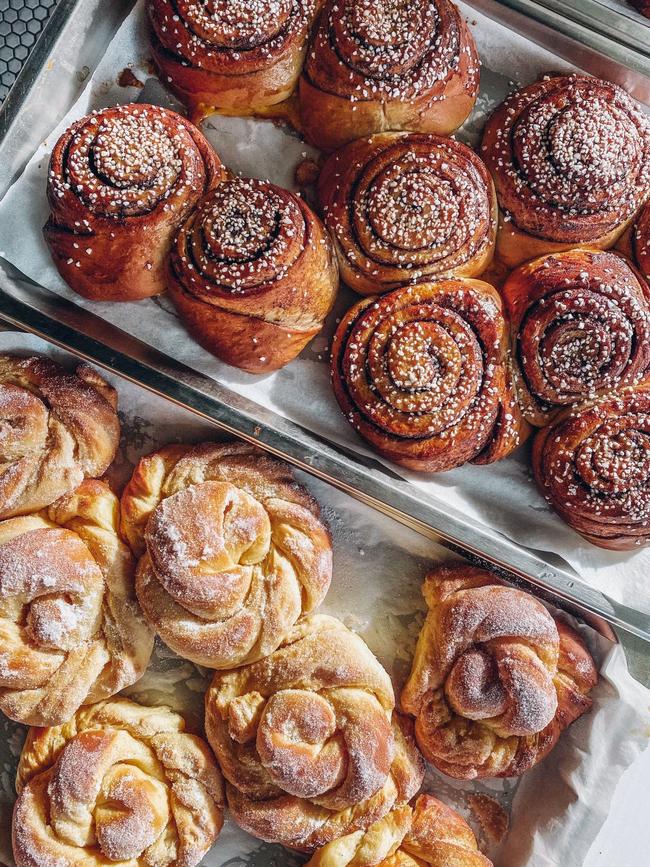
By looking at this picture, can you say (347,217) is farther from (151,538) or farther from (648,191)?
(151,538)

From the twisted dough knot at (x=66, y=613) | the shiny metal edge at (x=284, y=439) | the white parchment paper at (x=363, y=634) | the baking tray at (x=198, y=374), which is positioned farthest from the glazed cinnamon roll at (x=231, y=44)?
the twisted dough knot at (x=66, y=613)

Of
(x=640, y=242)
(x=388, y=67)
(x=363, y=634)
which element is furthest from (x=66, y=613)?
(x=640, y=242)

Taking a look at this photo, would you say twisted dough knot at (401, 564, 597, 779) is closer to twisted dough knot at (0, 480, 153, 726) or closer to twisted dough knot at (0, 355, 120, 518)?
twisted dough knot at (0, 480, 153, 726)

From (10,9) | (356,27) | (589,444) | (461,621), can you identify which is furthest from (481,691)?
(10,9)

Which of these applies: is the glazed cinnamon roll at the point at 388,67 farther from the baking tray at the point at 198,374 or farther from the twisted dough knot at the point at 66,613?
the twisted dough knot at the point at 66,613

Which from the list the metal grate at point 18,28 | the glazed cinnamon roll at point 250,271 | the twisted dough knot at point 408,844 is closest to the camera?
the glazed cinnamon roll at point 250,271

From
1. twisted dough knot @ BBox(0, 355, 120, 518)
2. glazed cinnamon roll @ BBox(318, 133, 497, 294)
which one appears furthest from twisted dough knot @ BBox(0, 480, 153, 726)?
glazed cinnamon roll @ BBox(318, 133, 497, 294)

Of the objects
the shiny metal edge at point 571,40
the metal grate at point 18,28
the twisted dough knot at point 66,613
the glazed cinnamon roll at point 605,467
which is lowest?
the twisted dough knot at point 66,613
